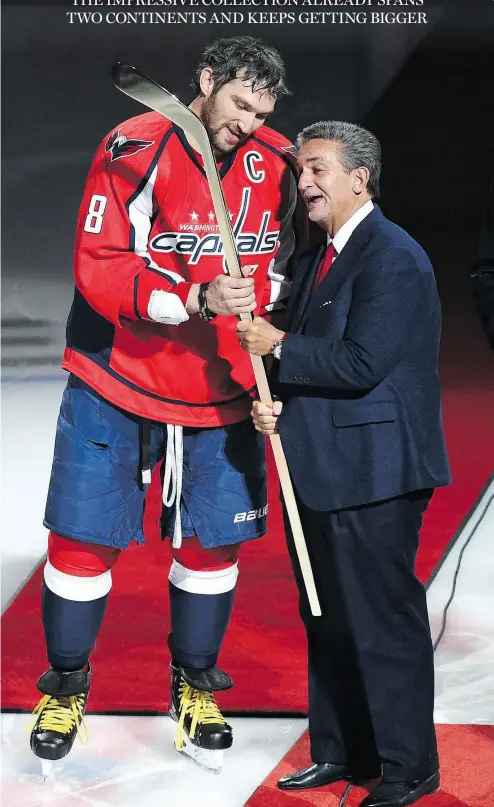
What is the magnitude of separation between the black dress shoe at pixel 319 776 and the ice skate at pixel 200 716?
175 millimetres

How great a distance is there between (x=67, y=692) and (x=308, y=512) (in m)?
0.68

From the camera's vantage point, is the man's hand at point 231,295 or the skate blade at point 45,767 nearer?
the man's hand at point 231,295

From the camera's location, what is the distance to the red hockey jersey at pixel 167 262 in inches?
111

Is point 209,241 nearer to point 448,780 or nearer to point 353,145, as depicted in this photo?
point 353,145

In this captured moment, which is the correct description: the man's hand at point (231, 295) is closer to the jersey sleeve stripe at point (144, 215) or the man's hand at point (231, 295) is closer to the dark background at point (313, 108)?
the jersey sleeve stripe at point (144, 215)

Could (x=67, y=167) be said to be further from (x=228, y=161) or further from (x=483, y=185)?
(x=228, y=161)

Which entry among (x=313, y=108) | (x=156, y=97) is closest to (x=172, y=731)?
(x=156, y=97)

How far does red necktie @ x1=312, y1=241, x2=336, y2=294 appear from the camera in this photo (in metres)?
2.77

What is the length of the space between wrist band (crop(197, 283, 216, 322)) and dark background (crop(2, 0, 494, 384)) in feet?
5.52

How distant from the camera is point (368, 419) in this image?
268 cm

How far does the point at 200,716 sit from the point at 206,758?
10 cm

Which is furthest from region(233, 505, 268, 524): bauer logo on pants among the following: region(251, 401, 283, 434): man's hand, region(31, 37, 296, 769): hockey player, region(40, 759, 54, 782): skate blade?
region(40, 759, 54, 782): skate blade

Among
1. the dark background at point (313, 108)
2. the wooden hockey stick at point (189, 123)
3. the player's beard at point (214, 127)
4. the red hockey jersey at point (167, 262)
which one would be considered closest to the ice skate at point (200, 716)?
the red hockey jersey at point (167, 262)

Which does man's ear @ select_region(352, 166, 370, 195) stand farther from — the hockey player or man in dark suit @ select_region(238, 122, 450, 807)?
the hockey player
